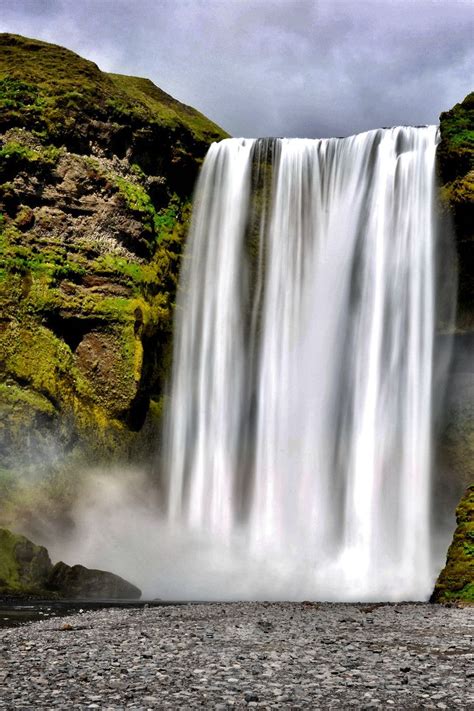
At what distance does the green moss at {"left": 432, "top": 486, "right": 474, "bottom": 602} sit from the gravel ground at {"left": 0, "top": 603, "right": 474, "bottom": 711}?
4.30 metres

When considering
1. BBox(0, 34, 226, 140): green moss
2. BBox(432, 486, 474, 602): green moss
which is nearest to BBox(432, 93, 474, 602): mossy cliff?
BBox(0, 34, 226, 140): green moss

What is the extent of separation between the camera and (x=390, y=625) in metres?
13.6

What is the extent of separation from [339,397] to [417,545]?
6563 millimetres

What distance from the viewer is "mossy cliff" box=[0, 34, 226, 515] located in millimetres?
→ 31656

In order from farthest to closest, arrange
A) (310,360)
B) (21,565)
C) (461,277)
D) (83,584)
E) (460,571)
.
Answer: (310,360)
(461,277)
(83,584)
(21,565)
(460,571)

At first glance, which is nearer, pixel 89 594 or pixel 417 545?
pixel 89 594

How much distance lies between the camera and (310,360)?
34156 millimetres

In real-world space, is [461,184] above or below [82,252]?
above

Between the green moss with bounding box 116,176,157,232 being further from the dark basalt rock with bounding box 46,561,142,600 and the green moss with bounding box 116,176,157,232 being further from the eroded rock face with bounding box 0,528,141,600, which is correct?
the dark basalt rock with bounding box 46,561,142,600

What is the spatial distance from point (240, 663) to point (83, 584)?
1477 centimetres

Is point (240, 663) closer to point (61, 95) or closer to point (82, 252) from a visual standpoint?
point (82, 252)

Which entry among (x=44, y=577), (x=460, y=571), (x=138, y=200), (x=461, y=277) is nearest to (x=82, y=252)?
(x=138, y=200)

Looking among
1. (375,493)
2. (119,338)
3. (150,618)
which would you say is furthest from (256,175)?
(150,618)

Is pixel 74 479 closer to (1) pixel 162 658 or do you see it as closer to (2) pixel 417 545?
(2) pixel 417 545
